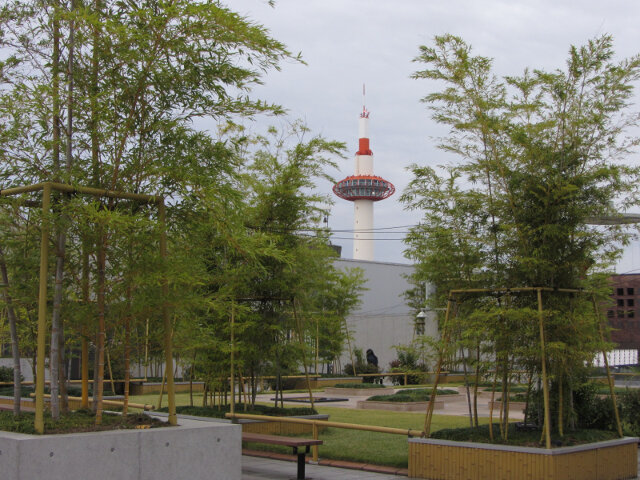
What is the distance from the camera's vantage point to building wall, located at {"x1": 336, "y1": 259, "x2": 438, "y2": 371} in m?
35.3

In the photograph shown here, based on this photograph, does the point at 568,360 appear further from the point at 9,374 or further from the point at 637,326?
the point at 637,326

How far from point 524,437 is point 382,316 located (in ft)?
89.5

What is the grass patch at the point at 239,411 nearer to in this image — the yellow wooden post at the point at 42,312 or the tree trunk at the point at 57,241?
the tree trunk at the point at 57,241

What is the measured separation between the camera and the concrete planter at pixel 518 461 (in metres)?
8.29

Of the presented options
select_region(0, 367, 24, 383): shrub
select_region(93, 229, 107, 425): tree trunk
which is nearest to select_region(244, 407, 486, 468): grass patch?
select_region(93, 229, 107, 425): tree trunk

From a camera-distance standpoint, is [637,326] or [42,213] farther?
[637,326]

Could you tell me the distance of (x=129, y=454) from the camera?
690 centimetres

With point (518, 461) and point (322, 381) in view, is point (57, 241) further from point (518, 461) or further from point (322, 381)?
point (322, 381)

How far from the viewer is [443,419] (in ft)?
53.4

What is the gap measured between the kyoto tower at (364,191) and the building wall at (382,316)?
4020 cm

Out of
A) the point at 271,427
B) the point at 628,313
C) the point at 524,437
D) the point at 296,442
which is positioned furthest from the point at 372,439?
the point at 628,313

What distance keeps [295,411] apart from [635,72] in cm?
770

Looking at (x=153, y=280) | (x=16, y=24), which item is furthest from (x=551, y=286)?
(x=16, y=24)

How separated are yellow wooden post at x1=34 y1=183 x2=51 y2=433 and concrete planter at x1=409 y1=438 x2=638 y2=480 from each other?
4.50 m
